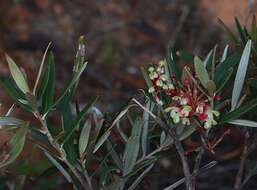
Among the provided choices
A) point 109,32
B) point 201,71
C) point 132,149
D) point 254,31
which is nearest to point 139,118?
point 132,149

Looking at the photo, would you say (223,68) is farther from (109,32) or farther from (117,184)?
(109,32)

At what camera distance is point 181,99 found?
2.81 ft

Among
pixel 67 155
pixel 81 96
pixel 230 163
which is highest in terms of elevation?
pixel 67 155

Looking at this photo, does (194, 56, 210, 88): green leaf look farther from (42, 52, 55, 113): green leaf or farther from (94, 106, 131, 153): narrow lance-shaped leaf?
(42, 52, 55, 113): green leaf

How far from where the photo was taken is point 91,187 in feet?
3.04

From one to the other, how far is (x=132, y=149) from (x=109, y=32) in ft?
7.53

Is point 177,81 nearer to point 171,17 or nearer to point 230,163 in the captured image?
point 230,163

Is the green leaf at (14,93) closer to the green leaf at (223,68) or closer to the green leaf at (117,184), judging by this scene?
the green leaf at (117,184)

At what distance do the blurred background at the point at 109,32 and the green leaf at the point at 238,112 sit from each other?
1775 millimetres

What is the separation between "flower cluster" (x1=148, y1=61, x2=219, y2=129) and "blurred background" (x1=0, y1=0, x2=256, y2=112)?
5.73ft

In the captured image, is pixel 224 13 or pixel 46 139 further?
pixel 224 13

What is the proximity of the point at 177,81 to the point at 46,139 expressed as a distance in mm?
243

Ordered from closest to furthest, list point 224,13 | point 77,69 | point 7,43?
point 77,69 → point 7,43 → point 224,13

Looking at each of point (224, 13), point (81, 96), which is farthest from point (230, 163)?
point (224, 13)
